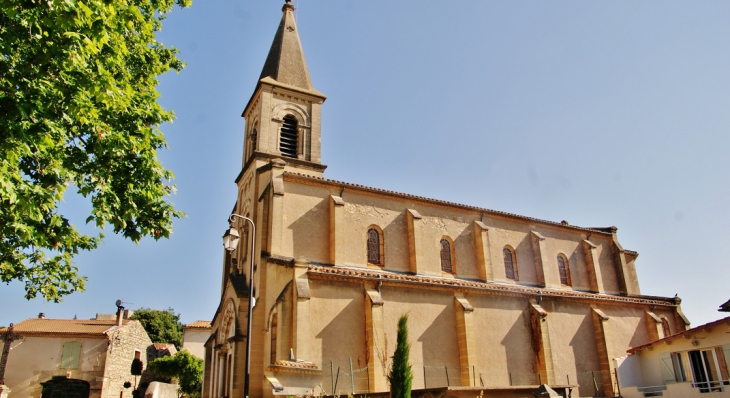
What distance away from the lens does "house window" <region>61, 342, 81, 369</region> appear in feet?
118

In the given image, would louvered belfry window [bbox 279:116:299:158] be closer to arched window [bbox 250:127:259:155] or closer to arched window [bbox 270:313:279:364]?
arched window [bbox 250:127:259:155]

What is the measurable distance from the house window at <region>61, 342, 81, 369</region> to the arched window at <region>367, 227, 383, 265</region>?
969 inches

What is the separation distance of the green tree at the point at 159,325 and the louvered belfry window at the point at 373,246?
47101 mm

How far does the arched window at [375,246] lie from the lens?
83.6 feet

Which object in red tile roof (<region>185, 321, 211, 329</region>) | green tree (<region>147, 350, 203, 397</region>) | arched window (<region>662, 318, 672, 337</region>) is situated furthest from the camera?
red tile roof (<region>185, 321, 211, 329</region>)

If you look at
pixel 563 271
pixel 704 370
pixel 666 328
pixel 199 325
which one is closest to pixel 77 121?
pixel 704 370

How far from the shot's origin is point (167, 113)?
518 inches

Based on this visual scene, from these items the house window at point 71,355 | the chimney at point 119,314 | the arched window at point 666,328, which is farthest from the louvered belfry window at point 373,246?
the chimney at point 119,314

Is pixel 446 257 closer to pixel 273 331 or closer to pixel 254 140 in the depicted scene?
pixel 273 331

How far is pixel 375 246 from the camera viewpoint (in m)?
25.8

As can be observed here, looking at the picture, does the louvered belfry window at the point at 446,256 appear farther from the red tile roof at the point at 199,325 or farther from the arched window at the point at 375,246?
the red tile roof at the point at 199,325

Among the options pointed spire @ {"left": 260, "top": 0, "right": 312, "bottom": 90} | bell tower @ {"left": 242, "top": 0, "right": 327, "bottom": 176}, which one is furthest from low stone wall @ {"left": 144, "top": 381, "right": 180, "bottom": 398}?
pointed spire @ {"left": 260, "top": 0, "right": 312, "bottom": 90}

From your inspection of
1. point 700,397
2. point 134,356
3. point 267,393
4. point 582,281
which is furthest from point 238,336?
point 134,356

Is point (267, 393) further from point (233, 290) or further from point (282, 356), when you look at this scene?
point (233, 290)
